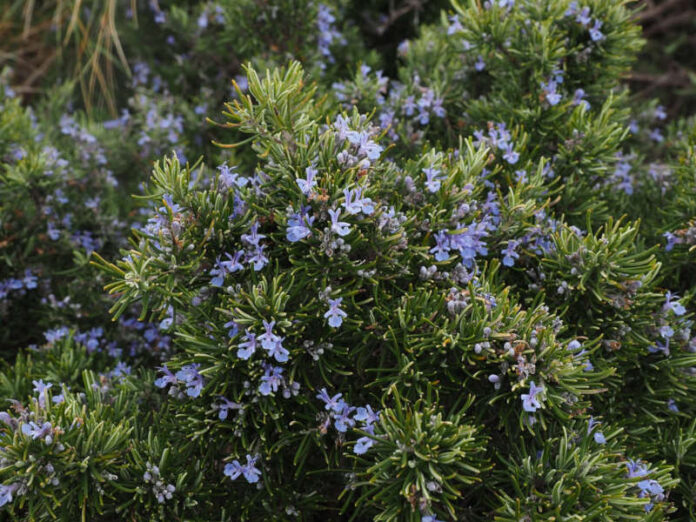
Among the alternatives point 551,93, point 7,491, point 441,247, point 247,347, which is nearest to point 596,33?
point 551,93

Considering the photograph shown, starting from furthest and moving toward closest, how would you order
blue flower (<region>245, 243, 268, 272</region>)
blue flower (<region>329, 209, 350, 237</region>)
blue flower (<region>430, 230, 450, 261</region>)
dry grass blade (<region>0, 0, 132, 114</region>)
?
dry grass blade (<region>0, 0, 132, 114</region>) < blue flower (<region>430, 230, 450, 261</region>) < blue flower (<region>245, 243, 268, 272</region>) < blue flower (<region>329, 209, 350, 237</region>)

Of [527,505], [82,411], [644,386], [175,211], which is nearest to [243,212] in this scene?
[175,211]

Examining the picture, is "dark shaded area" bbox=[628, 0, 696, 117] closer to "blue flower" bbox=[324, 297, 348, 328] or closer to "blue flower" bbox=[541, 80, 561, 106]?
"blue flower" bbox=[541, 80, 561, 106]

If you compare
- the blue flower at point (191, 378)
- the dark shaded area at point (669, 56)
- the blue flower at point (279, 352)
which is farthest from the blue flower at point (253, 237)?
the dark shaded area at point (669, 56)

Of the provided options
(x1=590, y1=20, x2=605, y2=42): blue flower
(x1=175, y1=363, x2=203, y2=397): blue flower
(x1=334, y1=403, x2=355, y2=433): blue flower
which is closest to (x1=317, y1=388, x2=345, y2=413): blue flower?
(x1=334, y1=403, x2=355, y2=433): blue flower

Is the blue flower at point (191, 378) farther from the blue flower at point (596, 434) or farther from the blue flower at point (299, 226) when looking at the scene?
the blue flower at point (596, 434)

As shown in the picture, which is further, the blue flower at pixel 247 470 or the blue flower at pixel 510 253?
the blue flower at pixel 510 253

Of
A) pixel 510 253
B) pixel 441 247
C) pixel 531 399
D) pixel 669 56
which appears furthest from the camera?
pixel 669 56

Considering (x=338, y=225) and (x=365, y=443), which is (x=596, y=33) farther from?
(x=365, y=443)

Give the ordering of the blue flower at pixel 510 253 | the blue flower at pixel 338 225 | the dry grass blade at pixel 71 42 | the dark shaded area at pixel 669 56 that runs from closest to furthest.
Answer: the blue flower at pixel 338 225 → the blue flower at pixel 510 253 → the dry grass blade at pixel 71 42 → the dark shaded area at pixel 669 56
